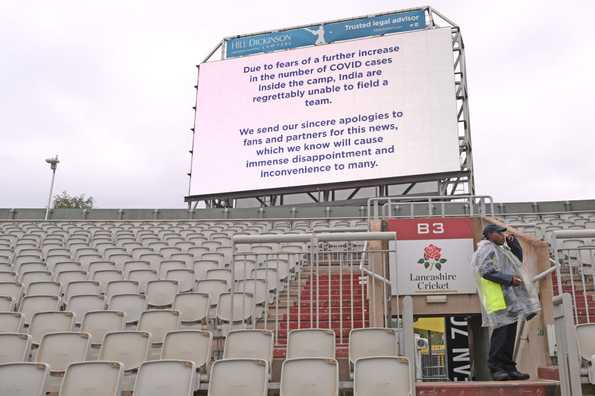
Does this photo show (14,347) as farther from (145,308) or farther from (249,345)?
(249,345)

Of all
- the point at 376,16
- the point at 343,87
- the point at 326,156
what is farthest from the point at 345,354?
the point at 376,16

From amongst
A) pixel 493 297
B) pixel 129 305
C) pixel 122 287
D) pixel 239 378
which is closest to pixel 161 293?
pixel 129 305

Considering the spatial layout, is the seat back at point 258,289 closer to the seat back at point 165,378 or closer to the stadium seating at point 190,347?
the stadium seating at point 190,347

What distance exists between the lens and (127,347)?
217 inches

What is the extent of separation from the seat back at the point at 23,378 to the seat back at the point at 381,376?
2.69 m

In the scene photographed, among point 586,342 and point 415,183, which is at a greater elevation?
point 415,183

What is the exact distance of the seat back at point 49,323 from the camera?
242 inches

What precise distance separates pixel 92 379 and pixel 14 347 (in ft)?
4.22

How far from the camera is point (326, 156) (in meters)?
16.9

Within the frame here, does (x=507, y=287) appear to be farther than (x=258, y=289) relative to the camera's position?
No

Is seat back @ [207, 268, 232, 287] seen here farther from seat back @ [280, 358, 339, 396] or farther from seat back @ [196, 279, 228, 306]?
seat back @ [280, 358, 339, 396]

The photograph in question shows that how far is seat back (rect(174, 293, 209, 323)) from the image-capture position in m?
6.55

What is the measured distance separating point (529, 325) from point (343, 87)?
491 inches

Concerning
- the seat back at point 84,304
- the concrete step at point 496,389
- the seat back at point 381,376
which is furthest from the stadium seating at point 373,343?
the seat back at point 84,304
